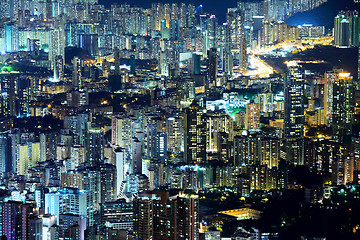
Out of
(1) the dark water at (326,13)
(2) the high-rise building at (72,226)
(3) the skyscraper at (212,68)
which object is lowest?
(2) the high-rise building at (72,226)

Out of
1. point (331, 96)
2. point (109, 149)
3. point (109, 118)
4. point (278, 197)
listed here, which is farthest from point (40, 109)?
point (278, 197)

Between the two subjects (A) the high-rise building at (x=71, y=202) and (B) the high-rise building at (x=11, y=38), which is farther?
(B) the high-rise building at (x=11, y=38)

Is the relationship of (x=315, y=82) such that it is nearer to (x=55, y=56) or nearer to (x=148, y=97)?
(x=148, y=97)

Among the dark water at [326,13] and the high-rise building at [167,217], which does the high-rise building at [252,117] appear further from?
the high-rise building at [167,217]

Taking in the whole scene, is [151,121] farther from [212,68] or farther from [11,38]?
[11,38]

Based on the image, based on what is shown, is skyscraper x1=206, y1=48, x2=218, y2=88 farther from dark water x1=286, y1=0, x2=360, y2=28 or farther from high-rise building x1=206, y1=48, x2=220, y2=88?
dark water x1=286, y1=0, x2=360, y2=28

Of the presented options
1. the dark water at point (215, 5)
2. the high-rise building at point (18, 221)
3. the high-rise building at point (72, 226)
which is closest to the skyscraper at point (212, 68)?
the dark water at point (215, 5)

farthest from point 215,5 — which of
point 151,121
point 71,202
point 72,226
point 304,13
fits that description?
point 72,226
